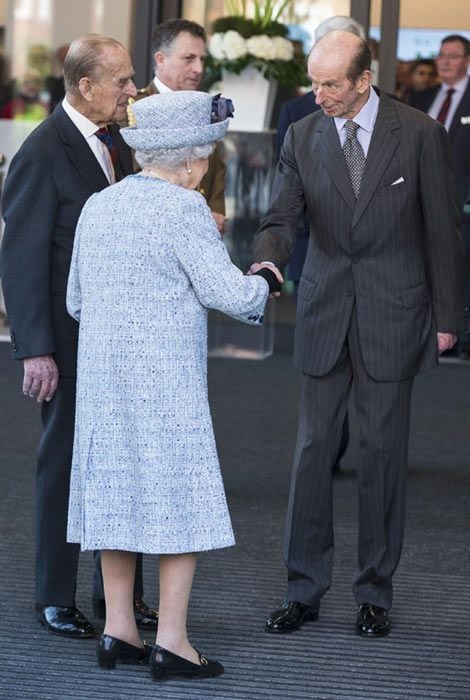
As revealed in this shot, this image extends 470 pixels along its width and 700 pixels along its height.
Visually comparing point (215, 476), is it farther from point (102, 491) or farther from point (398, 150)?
point (398, 150)

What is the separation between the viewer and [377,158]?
14.0 feet

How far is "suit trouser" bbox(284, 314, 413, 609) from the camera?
172 inches

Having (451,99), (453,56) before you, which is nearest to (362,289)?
(451,99)

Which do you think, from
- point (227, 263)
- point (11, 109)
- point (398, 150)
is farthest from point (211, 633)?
point (11, 109)

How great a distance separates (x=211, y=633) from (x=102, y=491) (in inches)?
29.0

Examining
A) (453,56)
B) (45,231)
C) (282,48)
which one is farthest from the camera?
(453,56)

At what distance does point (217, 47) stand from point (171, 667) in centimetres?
597

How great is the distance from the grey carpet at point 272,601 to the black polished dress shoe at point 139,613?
0.41ft

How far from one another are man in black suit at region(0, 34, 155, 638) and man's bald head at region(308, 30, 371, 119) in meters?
0.54

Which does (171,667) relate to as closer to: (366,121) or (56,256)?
(56,256)

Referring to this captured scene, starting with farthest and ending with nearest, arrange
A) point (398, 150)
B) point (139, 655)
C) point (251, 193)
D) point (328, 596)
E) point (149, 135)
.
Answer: point (251, 193) → point (328, 596) → point (398, 150) → point (139, 655) → point (149, 135)

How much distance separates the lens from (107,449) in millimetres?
3797

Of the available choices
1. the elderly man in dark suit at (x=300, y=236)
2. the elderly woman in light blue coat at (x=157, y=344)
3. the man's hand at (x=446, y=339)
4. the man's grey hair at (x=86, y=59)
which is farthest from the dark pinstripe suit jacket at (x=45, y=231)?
the elderly man in dark suit at (x=300, y=236)

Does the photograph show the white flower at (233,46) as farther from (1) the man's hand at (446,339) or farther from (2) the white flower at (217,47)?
(1) the man's hand at (446,339)
